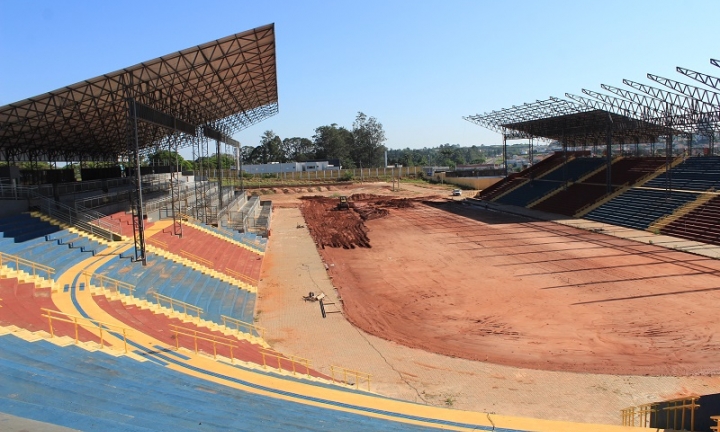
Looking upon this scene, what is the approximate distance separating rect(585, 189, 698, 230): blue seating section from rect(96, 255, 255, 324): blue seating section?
1290 inches

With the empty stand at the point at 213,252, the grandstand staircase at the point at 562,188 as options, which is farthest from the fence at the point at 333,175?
the empty stand at the point at 213,252

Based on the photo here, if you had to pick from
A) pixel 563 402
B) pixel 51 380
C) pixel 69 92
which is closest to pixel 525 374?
pixel 563 402

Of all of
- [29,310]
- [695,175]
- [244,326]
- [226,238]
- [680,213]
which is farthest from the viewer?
[695,175]

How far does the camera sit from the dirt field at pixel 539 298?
15.3 metres

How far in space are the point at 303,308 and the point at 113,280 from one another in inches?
289

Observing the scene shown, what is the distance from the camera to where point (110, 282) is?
16.5 meters

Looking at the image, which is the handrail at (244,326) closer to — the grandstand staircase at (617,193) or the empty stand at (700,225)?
the empty stand at (700,225)

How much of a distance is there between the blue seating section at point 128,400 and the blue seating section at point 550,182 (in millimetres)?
53253

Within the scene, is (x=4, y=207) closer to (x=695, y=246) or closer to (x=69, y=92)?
(x=69, y=92)

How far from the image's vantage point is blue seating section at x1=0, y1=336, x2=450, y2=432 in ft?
22.5

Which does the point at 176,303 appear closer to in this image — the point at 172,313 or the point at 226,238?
the point at 172,313

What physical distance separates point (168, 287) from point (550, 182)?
5511 cm

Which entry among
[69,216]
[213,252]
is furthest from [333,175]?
[69,216]

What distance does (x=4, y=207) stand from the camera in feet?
67.8
